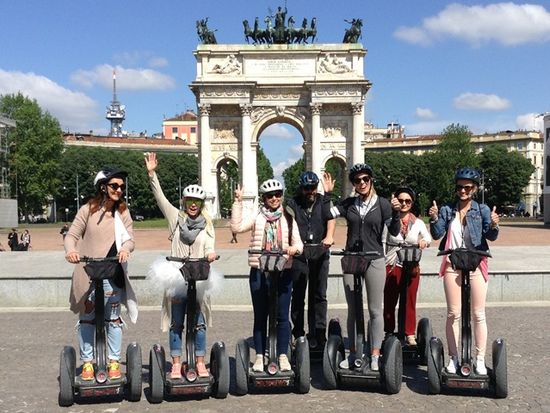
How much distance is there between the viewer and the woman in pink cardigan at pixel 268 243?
254 inches

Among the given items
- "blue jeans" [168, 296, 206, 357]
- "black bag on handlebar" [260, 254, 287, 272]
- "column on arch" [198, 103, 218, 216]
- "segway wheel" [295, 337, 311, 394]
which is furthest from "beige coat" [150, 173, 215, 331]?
"column on arch" [198, 103, 218, 216]

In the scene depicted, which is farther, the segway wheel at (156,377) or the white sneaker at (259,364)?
the white sneaker at (259,364)

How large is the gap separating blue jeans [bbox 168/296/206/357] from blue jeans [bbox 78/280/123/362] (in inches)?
19.8

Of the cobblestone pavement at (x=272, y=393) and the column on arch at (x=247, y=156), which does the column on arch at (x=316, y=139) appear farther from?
the cobblestone pavement at (x=272, y=393)

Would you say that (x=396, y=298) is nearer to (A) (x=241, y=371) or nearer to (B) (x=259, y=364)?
(B) (x=259, y=364)

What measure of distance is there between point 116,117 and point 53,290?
174 m

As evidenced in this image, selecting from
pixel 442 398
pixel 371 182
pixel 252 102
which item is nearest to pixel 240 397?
pixel 442 398

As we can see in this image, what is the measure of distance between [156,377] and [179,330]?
492mm

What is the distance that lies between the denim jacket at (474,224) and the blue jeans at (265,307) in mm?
1500

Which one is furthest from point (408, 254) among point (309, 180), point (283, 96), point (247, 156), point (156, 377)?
point (283, 96)

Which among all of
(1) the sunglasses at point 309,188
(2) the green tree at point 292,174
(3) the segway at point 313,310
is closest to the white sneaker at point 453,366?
(3) the segway at point 313,310

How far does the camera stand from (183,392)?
6117 mm

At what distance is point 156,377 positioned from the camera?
20.1ft

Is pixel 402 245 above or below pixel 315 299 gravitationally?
above
